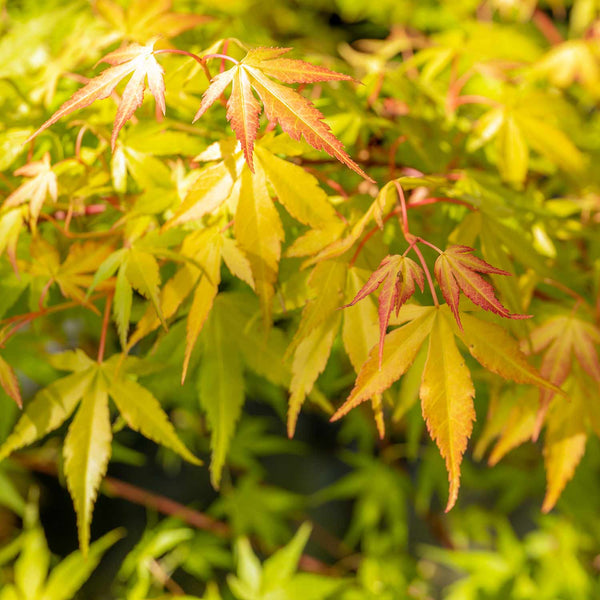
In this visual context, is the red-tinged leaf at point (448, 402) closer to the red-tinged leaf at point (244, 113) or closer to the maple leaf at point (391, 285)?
the maple leaf at point (391, 285)

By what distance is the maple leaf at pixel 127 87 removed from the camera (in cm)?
48

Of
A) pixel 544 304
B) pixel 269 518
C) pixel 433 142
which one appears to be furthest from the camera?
pixel 269 518

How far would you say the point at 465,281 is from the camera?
0.47 m

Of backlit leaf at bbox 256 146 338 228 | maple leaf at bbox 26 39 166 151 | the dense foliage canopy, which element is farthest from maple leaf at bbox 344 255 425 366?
maple leaf at bbox 26 39 166 151

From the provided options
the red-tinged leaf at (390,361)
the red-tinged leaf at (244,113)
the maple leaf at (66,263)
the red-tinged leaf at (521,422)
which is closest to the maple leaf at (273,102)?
the red-tinged leaf at (244,113)

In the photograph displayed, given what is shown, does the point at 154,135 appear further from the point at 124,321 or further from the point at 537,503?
the point at 537,503

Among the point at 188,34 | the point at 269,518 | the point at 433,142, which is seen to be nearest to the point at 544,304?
the point at 433,142

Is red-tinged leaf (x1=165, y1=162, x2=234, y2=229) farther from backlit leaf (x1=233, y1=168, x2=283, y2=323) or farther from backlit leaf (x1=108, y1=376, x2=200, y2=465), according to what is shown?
backlit leaf (x1=108, y1=376, x2=200, y2=465)

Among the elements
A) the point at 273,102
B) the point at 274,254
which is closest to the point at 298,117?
the point at 273,102

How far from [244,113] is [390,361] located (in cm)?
25

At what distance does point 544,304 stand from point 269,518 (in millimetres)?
947

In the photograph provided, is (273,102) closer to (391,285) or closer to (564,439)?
(391,285)

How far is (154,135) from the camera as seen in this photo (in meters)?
0.66

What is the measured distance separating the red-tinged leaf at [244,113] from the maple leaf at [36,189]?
243mm
